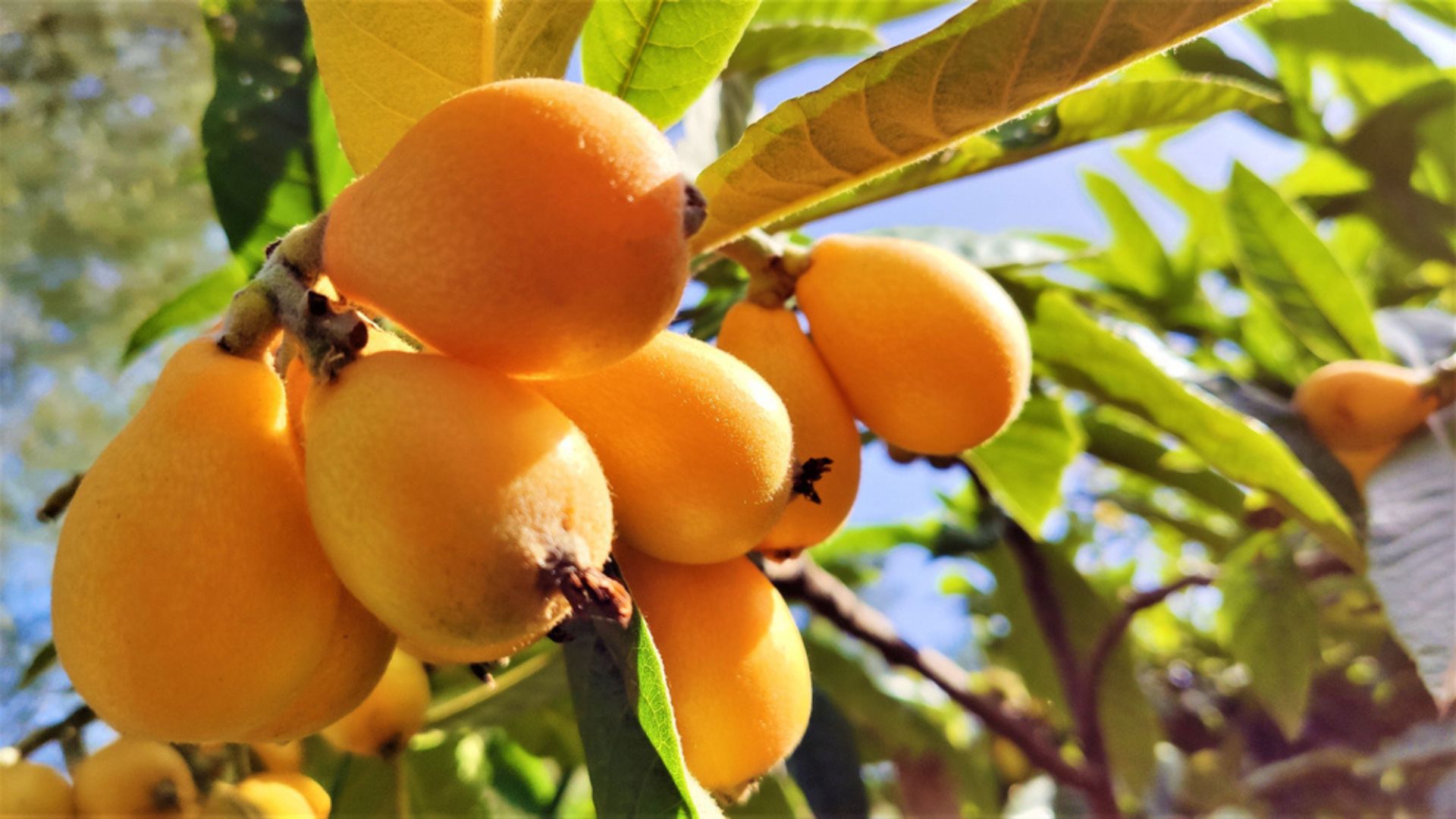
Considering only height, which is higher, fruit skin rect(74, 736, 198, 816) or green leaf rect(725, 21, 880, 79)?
green leaf rect(725, 21, 880, 79)

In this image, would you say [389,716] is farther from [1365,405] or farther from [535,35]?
[1365,405]

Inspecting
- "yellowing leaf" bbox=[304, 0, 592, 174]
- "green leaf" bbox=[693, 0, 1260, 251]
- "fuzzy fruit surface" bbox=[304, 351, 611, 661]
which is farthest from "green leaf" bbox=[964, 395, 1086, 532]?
"fuzzy fruit surface" bbox=[304, 351, 611, 661]

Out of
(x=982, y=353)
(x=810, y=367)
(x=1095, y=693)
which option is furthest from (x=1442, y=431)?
(x=810, y=367)

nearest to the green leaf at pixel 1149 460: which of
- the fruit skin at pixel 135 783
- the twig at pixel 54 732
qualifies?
the fruit skin at pixel 135 783

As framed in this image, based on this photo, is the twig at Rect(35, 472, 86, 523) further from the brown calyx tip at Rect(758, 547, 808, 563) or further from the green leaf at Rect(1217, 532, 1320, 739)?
the green leaf at Rect(1217, 532, 1320, 739)

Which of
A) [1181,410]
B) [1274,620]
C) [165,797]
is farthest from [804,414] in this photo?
[1274,620]

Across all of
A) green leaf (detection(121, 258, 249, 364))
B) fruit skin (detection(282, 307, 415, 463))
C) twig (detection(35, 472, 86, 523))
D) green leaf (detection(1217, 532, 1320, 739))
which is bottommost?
green leaf (detection(1217, 532, 1320, 739))
